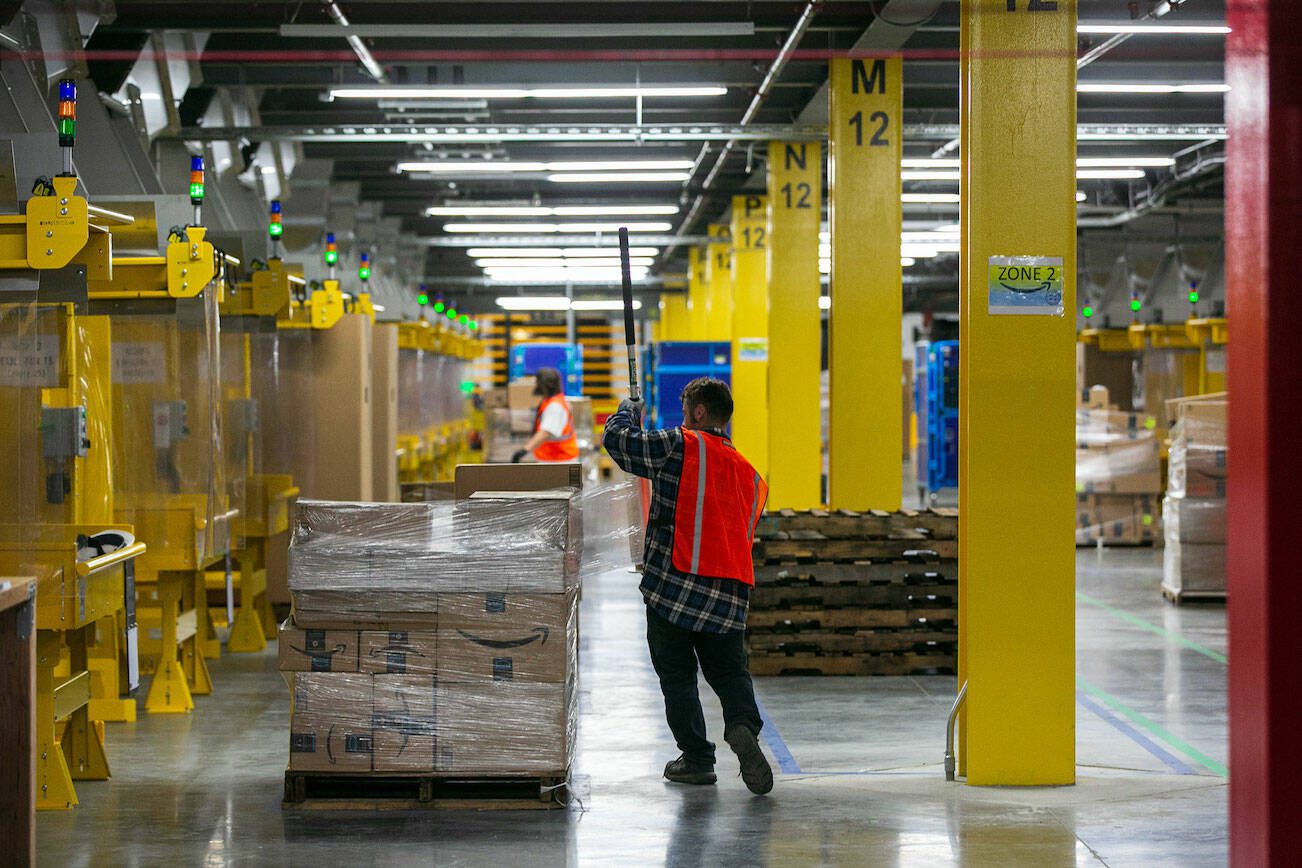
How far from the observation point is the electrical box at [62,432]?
20.4 ft

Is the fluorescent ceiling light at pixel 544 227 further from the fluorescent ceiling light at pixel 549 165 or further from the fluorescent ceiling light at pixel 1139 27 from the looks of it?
the fluorescent ceiling light at pixel 1139 27

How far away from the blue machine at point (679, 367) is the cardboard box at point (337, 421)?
701 cm

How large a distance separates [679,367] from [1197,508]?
739cm

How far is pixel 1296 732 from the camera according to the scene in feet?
10.4

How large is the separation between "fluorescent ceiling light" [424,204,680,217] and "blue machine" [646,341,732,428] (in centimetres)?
168

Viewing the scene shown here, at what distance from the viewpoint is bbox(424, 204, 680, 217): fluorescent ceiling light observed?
1764 cm

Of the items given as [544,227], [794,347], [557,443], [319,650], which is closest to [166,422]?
[319,650]

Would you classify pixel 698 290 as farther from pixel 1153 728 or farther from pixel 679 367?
pixel 1153 728

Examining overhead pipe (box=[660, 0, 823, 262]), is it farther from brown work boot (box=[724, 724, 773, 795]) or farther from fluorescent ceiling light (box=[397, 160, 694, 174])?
brown work boot (box=[724, 724, 773, 795])

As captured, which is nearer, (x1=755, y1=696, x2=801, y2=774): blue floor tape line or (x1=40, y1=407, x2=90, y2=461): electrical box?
(x1=40, y1=407, x2=90, y2=461): electrical box

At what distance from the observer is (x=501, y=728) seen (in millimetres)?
5758

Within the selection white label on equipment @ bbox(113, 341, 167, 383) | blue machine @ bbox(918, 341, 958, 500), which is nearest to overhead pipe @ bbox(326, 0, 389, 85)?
white label on equipment @ bbox(113, 341, 167, 383)

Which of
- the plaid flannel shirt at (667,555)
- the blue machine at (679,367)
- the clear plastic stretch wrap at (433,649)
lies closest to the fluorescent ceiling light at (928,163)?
the blue machine at (679,367)

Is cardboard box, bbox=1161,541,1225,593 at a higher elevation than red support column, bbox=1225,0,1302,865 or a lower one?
lower
